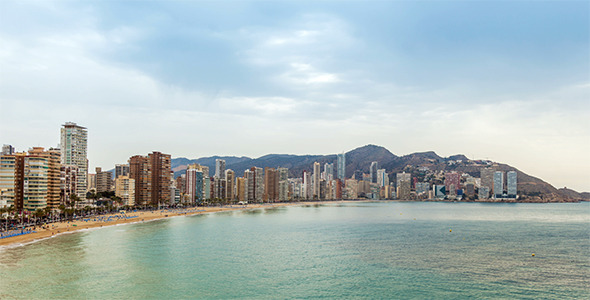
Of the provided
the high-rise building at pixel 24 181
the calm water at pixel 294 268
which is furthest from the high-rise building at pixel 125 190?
the calm water at pixel 294 268

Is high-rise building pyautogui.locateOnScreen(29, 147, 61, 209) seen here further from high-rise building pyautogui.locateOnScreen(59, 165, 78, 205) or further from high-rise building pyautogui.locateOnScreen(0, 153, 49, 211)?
high-rise building pyautogui.locateOnScreen(59, 165, 78, 205)

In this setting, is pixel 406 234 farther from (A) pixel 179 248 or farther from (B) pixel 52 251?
(B) pixel 52 251

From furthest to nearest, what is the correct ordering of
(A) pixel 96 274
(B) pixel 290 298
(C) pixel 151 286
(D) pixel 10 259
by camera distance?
(D) pixel 10 259 → (A) pixel 96 274 → (C) pixel 151 286 → (B) pixel 290 298

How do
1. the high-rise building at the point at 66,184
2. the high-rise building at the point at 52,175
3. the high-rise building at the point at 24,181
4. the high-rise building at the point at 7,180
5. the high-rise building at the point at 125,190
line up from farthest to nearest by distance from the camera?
the high-rise building at the point at 125,190 < the high-rise building at the point at 66,184 < the high-rise building at the point at 52,175 < the high-rise building at the point at 24,181 < the high-rise building at the point at 7,180

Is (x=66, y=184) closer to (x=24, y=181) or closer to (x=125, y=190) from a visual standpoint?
(x=24, y=181)

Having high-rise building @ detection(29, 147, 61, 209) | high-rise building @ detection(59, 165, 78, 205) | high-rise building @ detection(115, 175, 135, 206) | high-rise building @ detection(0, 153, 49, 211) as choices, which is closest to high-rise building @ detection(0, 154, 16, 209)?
high-rise building @ detection(0, 153, 49, 211)

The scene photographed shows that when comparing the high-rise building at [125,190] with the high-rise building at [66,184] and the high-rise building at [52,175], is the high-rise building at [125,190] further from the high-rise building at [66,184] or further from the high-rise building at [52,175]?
the high-rise building at [52,175]

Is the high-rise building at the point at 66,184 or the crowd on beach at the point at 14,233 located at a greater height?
the high-rise building at the point at 66,184

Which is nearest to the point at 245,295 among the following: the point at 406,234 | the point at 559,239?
the point at 406,234
